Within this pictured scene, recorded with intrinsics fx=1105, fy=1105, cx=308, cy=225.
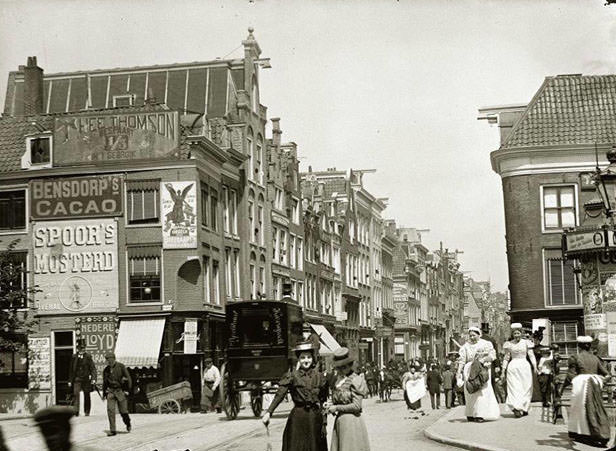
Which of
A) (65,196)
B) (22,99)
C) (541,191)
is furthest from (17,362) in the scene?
(541,191)

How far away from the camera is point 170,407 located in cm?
3781

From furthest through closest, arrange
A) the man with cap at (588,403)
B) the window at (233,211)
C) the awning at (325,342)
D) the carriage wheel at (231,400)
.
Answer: the awning at (325,342), the window at (233,211), the carriage wheel at (231,400), the man with cap at (588,403)

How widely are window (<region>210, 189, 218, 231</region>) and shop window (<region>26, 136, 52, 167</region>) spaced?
6.91 metres

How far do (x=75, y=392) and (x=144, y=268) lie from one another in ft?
40.4

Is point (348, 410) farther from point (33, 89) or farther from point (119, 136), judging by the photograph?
point (33, 89)

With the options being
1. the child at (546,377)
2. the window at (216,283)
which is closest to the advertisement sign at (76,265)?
the window at (216,283)

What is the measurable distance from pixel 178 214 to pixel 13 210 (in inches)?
270

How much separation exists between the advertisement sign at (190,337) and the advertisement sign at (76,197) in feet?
16.7

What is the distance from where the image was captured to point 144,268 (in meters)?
43.0

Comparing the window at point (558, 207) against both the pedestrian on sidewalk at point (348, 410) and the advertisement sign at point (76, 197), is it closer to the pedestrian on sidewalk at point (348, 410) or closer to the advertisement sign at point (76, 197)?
the advertisement sign at point (76, 197)

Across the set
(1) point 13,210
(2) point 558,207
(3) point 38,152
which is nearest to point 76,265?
(1) point 13,210

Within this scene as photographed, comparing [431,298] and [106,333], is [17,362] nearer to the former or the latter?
[106,333]

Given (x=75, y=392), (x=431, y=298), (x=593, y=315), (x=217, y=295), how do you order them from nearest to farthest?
(x=593, y=315) < (x=75, y=392) < (x=217, y=295) < (x=431, y=298)

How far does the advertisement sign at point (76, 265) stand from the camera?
42.9 metres
